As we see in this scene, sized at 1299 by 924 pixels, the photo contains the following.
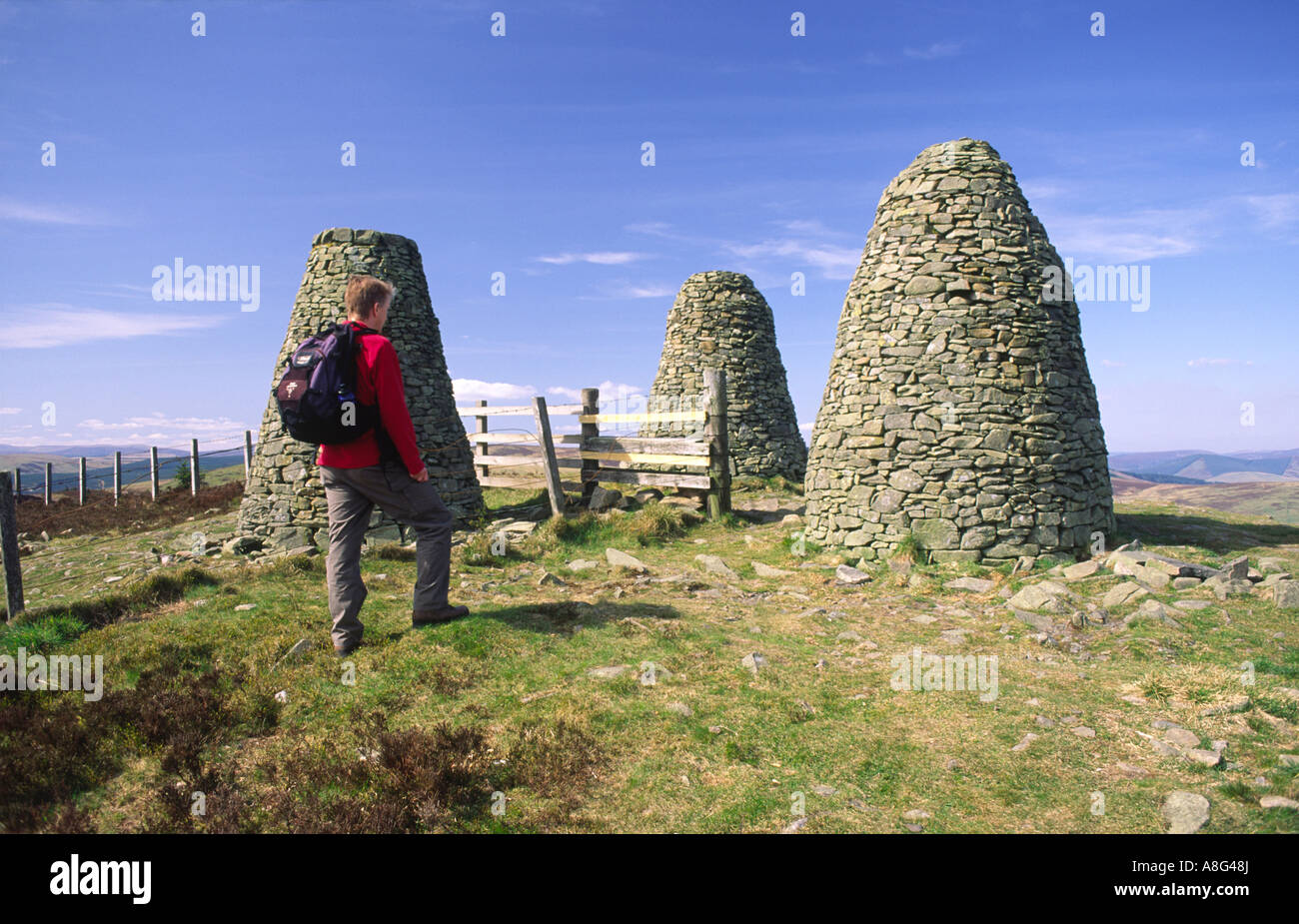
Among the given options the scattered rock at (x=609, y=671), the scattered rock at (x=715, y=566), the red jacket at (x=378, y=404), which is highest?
the red jacket at (x=378, y=404)

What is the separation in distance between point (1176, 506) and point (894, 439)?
935 cm

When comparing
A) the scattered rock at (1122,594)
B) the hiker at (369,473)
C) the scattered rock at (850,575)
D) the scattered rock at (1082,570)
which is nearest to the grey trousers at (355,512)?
the hiker at (369,473)

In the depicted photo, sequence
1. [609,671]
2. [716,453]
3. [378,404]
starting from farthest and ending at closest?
[716,453], [609,671], [378,404]

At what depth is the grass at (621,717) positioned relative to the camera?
411 centimetres

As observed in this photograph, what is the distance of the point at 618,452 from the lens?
49.8 ft

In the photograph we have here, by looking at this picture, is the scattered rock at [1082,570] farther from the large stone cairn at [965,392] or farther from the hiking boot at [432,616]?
the hiking boot at [432,616]

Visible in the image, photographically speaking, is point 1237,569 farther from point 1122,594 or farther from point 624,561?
point 624,561

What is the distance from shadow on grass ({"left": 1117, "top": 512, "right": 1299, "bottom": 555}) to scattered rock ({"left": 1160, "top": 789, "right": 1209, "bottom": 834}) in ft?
25.6

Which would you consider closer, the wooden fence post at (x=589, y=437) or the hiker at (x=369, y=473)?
the hiker at (x=369, y=473)

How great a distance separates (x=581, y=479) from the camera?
628 inches

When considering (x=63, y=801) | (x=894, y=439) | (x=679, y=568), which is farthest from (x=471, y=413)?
(x=63, y=801)

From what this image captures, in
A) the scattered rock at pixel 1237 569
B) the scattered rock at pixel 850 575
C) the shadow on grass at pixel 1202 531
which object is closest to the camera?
the scattered rock at pixel 1237 569

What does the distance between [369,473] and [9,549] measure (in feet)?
15.8

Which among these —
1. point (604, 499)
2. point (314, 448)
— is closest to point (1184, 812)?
point (604, 499)
